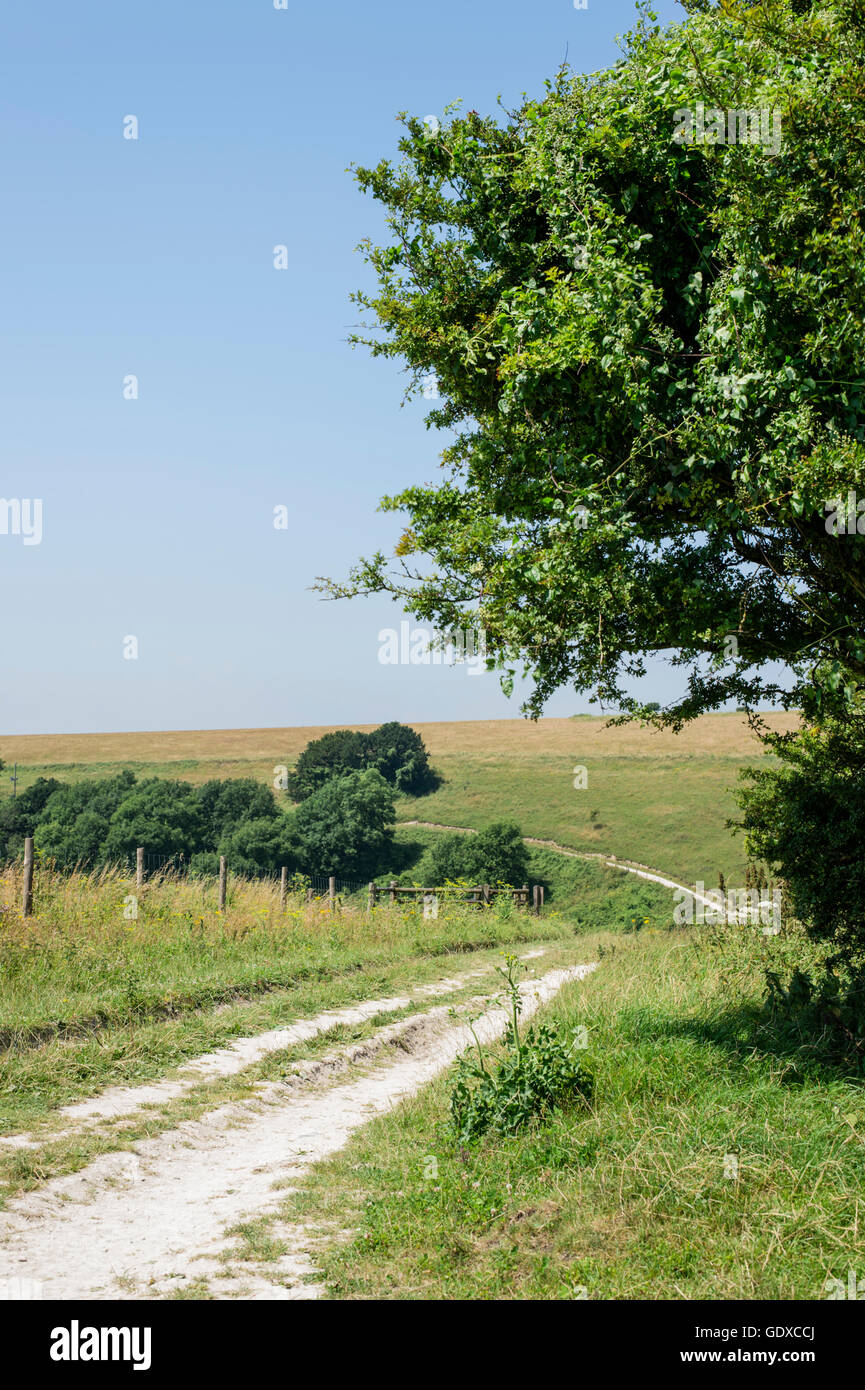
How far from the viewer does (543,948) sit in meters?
21.1

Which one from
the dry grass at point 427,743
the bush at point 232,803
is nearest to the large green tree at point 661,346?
the bush at point 232,803

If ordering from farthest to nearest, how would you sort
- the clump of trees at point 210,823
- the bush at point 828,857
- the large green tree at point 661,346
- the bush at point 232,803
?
the bush at point 232,803 < the clump of trees at point 210,823 < the bush at point 828,857 < the large green tree at point 661,346

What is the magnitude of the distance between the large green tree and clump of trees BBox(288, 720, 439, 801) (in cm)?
5932

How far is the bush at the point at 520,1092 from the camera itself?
6172 mm

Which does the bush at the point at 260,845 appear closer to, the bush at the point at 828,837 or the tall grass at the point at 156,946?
the tall grass at the point at 156,946

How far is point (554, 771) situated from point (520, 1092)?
71427mm

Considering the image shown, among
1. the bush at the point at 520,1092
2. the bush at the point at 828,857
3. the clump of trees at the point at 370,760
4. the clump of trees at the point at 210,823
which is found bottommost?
the clump of trees at the point at 210,823

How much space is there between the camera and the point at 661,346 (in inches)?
250

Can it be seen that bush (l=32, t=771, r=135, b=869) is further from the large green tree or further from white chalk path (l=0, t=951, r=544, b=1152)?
the large green tree

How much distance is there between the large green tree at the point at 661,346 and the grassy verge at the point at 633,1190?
2878 mm

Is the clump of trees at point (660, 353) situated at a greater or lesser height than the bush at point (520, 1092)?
greater

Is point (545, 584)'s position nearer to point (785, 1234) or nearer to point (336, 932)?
point (785, 1234)

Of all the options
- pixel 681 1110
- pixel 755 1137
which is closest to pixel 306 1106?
pixel 681 1110
